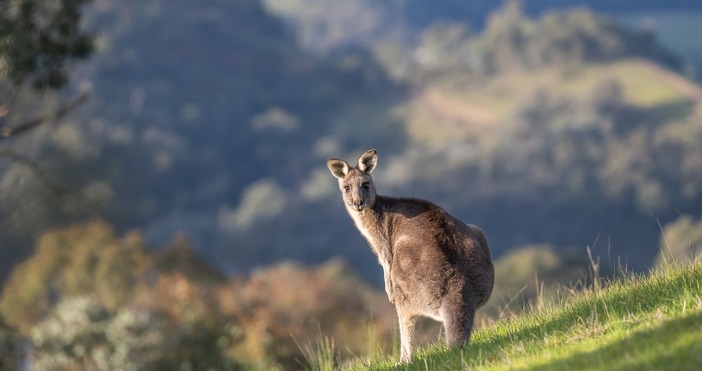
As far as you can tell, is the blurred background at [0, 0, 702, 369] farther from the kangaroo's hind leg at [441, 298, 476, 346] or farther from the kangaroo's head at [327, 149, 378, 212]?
the kangaroo's hind leg at [441, 298, 476, 346]

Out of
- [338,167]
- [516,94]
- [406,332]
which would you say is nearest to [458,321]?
[406,332]

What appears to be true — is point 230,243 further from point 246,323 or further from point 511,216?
point 246,323

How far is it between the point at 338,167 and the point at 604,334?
399 centimetres

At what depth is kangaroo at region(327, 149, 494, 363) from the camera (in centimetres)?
894

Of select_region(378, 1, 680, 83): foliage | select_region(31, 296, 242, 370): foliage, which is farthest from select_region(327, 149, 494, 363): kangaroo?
select_region(378, 1, 680, 83): foliage

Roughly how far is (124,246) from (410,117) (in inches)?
4273

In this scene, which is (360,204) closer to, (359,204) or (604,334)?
(359,204)

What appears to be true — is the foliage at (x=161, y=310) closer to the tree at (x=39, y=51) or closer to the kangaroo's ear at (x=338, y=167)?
the kangaroo's ear at (x=338, y=167)

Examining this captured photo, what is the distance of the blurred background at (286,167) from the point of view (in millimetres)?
43250

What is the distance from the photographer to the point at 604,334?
7766 mm

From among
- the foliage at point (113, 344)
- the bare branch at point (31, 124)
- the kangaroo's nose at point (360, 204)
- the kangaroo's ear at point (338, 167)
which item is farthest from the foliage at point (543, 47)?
the kangaroo's nose at point (360, 204)

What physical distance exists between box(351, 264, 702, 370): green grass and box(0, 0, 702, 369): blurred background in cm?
1851

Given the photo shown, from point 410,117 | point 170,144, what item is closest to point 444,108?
point 410,117

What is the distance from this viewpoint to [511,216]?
13250 cm
